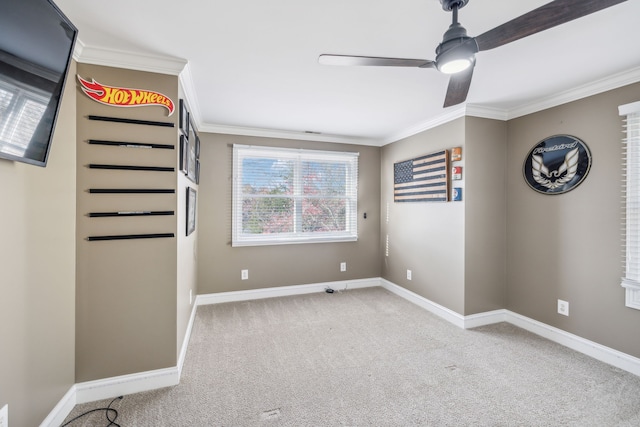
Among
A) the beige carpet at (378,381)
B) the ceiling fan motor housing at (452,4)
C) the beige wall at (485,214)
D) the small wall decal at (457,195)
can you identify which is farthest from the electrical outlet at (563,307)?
the ceiling fan motor housing at (452,4)

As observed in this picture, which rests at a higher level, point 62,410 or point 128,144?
point 128,144

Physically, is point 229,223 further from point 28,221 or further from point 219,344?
point 28,221

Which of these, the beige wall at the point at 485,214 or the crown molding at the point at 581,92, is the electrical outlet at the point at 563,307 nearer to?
the beige wall at the point at 485,214

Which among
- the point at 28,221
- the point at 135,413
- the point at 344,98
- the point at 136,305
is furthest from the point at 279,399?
the point at 344,98

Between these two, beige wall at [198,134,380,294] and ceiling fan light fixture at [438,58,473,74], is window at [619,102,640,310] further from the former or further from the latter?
beige wall at [198,134,380,294]

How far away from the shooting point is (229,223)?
12.5 ft

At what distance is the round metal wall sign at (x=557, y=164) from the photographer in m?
2.52

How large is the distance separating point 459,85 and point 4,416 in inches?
113

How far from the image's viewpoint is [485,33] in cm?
129

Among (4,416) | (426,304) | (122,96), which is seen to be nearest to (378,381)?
(426,304)

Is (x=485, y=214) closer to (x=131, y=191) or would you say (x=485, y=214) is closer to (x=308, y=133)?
(x=308, y=133)

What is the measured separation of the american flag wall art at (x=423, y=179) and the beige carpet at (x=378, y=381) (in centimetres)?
147

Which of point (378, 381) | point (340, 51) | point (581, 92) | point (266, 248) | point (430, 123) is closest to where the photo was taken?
point (340, 51)

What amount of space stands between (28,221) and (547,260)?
398cm
